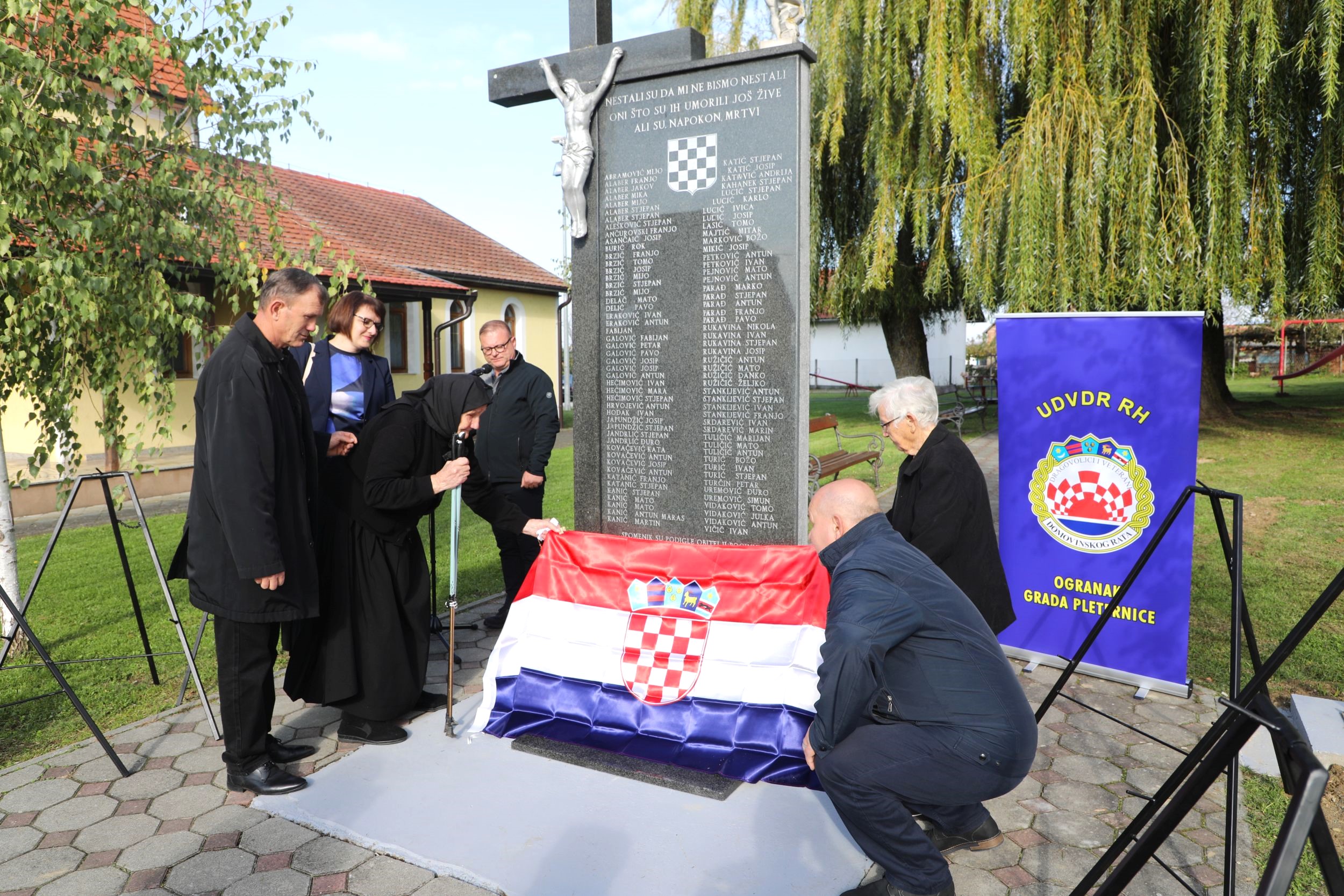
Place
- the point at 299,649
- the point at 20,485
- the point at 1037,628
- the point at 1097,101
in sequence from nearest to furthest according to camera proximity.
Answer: the point at 299,649 < the point at 1037,628 < the point at 20,485 < the point at 1097,101

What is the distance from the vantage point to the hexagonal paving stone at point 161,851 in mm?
3174

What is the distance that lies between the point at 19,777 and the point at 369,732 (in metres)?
1.47

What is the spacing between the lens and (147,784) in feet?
12.5

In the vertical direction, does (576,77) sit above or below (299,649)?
above

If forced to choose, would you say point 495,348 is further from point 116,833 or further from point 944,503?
point 116,833

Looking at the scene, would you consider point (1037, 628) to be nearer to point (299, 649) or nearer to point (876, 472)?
point (299, 649)

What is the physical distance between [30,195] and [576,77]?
3.10 metres

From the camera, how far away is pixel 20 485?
568 centimetres

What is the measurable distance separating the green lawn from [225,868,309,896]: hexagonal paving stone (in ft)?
6.27

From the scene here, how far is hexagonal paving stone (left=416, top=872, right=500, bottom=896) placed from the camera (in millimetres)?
2986

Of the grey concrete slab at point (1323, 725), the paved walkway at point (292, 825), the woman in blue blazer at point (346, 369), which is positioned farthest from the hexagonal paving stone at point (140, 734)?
the grey concrete slab at point (1323, 725)

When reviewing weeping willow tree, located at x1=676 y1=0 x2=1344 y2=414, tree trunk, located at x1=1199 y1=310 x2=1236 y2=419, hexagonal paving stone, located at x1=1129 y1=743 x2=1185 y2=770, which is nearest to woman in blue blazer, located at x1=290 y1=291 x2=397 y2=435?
hexagonal paving stone, located at x1=1129 y1=743 x2=1185 y2=770

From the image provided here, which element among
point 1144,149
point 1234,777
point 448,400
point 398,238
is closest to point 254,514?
point 448,400

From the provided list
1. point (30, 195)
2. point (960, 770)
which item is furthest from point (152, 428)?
point (960, 770)
